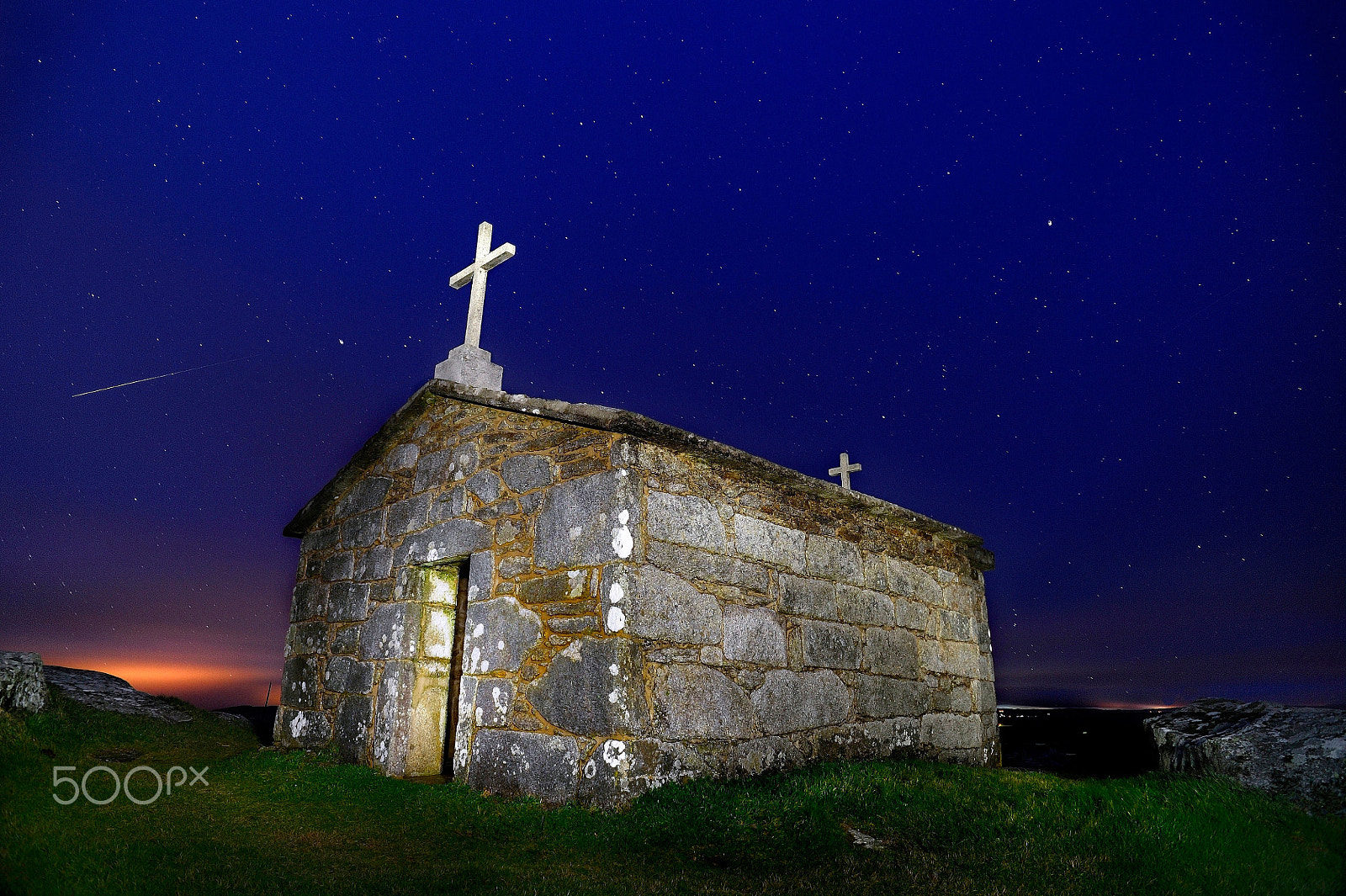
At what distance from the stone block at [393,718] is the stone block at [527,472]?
1.88m

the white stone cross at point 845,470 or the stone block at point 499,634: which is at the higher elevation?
the white stone cross at point 845,470

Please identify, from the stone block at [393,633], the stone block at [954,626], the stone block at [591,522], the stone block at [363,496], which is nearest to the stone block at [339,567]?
the stone block at [363,496]

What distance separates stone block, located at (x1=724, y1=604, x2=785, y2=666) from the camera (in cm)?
522

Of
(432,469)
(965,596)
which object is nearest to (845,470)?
(965,596)

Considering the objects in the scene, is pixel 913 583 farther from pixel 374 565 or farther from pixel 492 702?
pixel 374 565

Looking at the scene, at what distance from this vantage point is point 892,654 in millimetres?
6645

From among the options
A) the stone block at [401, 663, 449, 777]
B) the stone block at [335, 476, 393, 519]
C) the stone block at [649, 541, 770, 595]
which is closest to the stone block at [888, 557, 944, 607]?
the stone block at [649, 541, 770, 595]

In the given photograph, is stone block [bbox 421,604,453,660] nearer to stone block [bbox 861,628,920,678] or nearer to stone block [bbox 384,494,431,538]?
stone block [bbox 384,494,431,538]

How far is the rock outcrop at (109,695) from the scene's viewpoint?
838 cm

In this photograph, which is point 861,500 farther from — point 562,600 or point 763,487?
point 562,600

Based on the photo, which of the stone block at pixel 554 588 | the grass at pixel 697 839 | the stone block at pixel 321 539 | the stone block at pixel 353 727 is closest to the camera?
the grass at pixel 697 839

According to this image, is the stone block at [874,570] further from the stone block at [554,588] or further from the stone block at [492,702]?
the stone block at [492,702]

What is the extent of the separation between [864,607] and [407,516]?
4208 millimetres

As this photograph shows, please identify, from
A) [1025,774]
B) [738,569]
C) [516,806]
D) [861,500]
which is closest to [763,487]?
[738,569]
